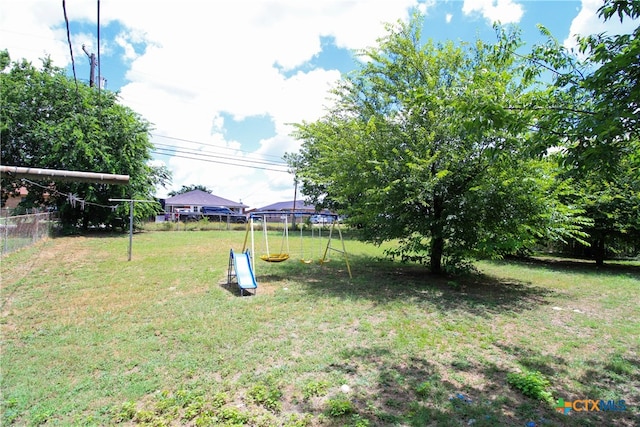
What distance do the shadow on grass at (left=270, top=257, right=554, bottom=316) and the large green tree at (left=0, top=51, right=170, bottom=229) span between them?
43.9 feet

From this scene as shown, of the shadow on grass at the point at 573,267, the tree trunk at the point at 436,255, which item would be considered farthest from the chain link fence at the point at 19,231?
the shadow on grass at the point at 573,267

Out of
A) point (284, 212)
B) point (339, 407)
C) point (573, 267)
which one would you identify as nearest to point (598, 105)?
point (339, 407)

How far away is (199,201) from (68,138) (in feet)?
93.2

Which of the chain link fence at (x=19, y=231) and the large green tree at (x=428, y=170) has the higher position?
the large green tree at (x=428, y=170)

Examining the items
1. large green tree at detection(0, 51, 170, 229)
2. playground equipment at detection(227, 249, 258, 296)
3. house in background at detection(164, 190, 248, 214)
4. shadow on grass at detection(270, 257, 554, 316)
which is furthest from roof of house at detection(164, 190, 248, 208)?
playground equipment at detection(227, 249, 258, 296)

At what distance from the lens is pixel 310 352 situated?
4.24 metres

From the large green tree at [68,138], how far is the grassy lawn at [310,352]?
12550 mm

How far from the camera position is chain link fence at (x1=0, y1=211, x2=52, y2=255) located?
9.91 meters

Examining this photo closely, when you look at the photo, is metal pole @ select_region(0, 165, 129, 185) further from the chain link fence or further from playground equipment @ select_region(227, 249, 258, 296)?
the chain link fence

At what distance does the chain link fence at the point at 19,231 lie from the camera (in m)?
9.91

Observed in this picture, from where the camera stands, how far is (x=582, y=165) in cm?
296

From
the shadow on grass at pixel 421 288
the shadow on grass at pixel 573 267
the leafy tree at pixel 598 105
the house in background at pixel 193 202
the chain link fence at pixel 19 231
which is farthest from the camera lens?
the house in background at pixel 193 202

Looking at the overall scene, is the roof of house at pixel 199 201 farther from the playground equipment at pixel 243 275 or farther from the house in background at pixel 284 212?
the playground equipment at pixel 243 275

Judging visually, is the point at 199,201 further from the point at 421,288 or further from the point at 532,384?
the point at 532,384
